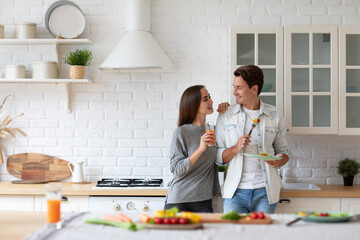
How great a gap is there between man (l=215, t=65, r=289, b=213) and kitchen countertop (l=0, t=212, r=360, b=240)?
40.3 inches

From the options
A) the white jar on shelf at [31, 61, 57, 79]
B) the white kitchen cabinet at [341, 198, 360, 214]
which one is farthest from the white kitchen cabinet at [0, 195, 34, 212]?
the white kitchen cabinet at [341, 198, 360, 214]

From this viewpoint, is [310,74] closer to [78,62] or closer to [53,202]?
[78,62]

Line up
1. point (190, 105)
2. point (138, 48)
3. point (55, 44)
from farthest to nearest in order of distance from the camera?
1. point (55, 44)
2. point (138, 48)
3. point (190, 105)

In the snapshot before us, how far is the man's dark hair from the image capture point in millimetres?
3666

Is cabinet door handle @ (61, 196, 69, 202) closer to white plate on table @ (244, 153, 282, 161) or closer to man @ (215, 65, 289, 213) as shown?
man @ (215, 65, 289, 213)

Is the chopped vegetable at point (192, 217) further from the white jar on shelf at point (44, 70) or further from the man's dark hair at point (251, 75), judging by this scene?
the white jar on shelf at point (44, 70)

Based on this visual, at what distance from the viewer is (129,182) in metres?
4.15

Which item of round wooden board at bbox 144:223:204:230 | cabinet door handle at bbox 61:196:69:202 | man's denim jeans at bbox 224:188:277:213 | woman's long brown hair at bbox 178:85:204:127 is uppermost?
woman's long brown hair at bbox 178:85:204:127

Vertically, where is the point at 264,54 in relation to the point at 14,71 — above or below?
above

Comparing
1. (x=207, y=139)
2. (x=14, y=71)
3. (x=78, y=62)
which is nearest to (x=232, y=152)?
(x=207, y=139)

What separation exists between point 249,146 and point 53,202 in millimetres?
1633

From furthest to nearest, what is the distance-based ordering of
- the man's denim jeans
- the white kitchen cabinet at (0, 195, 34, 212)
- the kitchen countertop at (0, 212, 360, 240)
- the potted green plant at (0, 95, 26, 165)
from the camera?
the potted green plant at (0, 95, 26, 165) < the white kitchen cabinet at (0, 195, 34, 212) < the man's denim jeans < the kitchen countertop at (0, 212, 360, 240)

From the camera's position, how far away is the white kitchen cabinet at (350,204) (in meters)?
3.89

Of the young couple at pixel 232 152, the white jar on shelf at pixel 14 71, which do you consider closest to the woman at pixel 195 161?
the young couple at pixel 232 152
